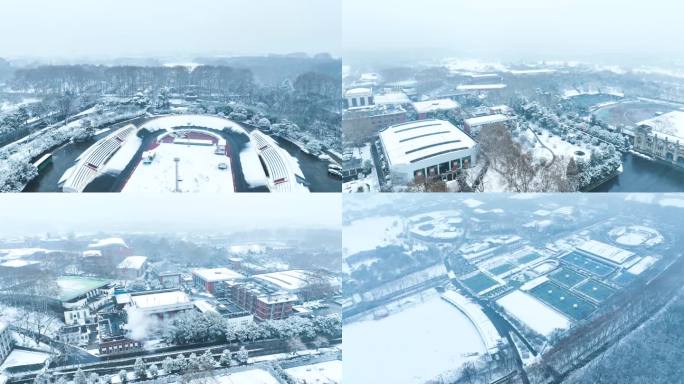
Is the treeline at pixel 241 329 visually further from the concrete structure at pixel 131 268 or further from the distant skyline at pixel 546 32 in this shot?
the distant skyline at pixel 546 32

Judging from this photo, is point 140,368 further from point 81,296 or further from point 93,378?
point 81,296

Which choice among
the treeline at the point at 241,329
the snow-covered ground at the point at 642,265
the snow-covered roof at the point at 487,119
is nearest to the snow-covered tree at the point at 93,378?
the treeline at the point at 241,329

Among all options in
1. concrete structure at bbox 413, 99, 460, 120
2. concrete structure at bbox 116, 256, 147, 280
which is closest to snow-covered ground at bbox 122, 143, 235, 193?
concrete structure at bbox 116, 256, 147, 280

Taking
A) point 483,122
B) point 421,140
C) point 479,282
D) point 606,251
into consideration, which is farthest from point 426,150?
point 606,251

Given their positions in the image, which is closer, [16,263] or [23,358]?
[23,358]

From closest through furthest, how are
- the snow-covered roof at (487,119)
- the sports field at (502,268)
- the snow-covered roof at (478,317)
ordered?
the snow-covered roof at (478,317) → the sports field at (502,268) → the snow-covered roof at (487,119)

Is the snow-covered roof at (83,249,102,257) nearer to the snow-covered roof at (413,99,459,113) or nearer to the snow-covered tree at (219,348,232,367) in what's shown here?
the snow-covered tree at (219,348,232,367)
